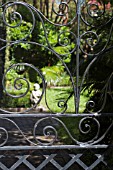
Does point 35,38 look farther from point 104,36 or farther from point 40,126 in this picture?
point 104,36

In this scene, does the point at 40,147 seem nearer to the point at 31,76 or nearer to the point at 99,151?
the point at 99,151

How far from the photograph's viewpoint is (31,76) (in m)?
13.8

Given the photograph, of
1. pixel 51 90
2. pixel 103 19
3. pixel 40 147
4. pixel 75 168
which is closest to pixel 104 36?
pixel 103 19

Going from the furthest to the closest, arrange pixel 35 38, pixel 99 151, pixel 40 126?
pixel 35 38
pixel 40 126
pixel 99 151

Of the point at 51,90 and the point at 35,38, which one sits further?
the point at 51,90

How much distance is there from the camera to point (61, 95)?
16.8 feet

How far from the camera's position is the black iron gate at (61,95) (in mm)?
2412

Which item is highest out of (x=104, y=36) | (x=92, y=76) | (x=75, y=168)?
(x=104, y=36)

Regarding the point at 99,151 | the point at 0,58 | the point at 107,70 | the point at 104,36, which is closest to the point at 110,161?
the point at 99,151

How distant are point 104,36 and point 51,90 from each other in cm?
1058

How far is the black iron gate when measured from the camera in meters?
2.41

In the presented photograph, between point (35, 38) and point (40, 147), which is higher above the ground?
point (40, 147)

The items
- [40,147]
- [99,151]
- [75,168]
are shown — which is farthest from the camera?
[75,168]

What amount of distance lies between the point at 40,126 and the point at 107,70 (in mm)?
4180
